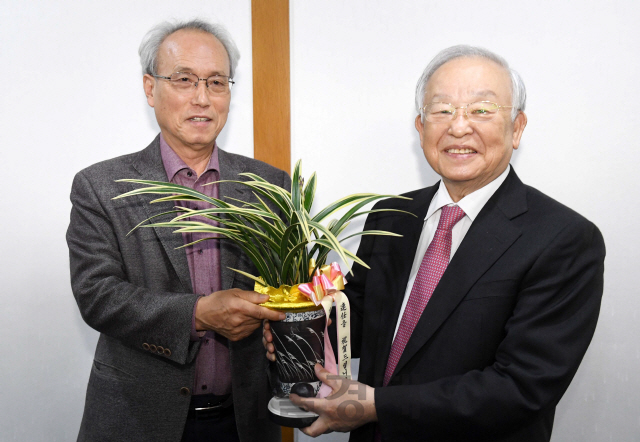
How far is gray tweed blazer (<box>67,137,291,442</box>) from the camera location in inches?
63.7

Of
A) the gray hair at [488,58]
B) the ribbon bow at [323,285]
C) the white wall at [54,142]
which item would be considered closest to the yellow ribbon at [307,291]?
the ribbon bow at [323,285]

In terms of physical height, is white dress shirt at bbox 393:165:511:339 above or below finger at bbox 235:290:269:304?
above

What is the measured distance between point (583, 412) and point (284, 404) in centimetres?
166

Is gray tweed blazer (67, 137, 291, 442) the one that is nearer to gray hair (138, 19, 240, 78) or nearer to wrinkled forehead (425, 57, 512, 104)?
gray hair (138, 19, 240, 78)

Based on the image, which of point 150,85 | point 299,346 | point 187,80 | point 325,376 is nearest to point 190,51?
point 187,80

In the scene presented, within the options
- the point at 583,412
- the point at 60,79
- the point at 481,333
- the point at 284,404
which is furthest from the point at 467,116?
the point at 60,79

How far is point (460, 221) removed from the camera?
158 cm

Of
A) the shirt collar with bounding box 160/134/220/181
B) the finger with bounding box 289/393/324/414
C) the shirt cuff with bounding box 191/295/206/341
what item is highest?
the shirt collar with bounding box 160/134/220/181

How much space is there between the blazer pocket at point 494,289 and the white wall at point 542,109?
119 cm

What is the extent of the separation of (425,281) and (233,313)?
579 mm

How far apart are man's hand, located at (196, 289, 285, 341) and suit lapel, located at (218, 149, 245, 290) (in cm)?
15

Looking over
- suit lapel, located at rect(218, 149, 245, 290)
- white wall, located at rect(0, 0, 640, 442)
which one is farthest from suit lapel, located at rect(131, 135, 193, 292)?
white wall, located at rect(0, 0, 640, 442)

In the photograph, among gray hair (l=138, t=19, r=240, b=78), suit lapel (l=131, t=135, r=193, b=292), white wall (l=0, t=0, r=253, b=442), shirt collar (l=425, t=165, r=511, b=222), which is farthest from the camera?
white wall (l=0, t=0, r=253, b=442)

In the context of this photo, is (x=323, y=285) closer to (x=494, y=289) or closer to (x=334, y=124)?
(x=494, y=289)
